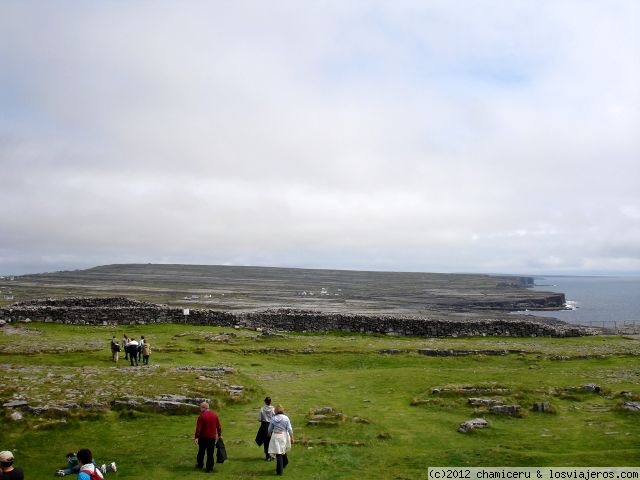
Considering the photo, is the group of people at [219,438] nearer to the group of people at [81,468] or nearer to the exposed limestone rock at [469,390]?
the group of people at [81,468]

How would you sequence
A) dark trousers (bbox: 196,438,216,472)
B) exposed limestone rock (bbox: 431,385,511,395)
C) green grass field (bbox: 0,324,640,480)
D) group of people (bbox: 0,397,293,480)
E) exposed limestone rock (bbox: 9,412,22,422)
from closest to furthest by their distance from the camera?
1. group of people (bbox: 0,397,293,480)
2. dark trousers (bbox: 196,438,216,472)
3. green grass field (bbox: 0,324,640,480)
4. exposed limestone rock (bbox: 9,412,22,422)
5. exposed limestone rock (bbox: 431,385,511,395)

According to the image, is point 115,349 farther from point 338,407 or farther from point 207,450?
point 207,450

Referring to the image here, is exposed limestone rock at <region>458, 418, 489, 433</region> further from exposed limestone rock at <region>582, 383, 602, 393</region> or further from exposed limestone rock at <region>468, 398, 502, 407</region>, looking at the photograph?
exposed limestone rock at <region>582, 383, 602, 393</region>

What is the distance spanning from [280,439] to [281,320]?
136 feet

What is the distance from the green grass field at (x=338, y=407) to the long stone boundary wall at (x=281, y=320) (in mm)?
11524

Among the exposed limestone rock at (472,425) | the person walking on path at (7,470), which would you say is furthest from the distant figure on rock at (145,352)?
the person walking on path at (7,470)

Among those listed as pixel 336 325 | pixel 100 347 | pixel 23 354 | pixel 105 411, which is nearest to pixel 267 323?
pixel 336 325

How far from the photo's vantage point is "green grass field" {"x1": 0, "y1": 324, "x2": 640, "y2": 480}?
17141 millimetres

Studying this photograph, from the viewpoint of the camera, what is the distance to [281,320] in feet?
188

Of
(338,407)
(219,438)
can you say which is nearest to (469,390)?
(338,407)

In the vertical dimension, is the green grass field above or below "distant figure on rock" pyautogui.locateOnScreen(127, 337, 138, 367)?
below

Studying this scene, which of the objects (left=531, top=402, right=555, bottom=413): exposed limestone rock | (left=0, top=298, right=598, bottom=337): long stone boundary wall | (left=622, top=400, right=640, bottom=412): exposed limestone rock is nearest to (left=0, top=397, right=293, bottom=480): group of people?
(left=531, top=402, right=555, bottom=413): exposed limestone rock

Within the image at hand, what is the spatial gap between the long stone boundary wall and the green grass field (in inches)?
454

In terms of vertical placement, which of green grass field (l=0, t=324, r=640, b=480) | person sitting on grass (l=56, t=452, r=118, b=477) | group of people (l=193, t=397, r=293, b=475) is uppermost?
group of people (l=193, t=397, r=293, b=475)
